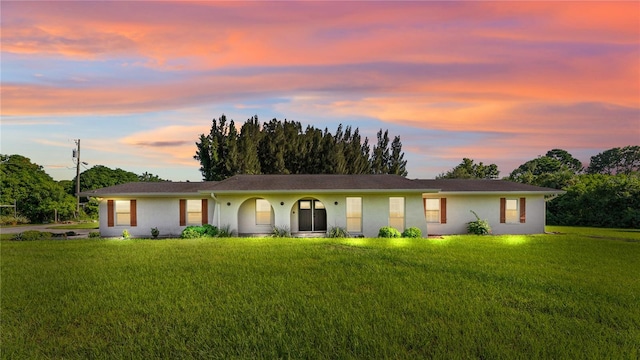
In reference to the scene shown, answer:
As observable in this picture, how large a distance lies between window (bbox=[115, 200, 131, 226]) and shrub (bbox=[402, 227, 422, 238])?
14.2 meters

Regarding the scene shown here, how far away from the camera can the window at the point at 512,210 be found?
2100 centimetres

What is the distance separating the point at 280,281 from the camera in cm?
891

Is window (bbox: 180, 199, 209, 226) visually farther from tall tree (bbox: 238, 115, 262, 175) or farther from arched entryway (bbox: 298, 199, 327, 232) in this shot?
tall tree (bbox: 238, 115, 262, 175)

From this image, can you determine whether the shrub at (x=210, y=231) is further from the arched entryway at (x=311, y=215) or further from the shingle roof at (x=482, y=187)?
the shingle roof at (x=482, y=187)

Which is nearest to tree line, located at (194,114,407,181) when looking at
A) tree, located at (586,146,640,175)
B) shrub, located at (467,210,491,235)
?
shrub, located at (467,210,491,235)

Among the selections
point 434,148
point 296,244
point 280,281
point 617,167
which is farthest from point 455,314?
point 617,167

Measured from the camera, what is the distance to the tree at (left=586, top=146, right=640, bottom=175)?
68438mm

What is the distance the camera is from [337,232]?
18.5 metres

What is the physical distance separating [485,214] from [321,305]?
16.5 metres

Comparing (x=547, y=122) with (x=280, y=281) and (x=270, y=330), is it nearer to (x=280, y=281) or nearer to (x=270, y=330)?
(x=280, y=281)

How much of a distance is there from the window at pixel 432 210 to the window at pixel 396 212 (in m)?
1.62

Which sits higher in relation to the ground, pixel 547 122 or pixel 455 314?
pixel 547 122

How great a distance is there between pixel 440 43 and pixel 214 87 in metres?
9.25

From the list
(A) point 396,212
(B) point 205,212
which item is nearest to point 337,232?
(A) point 396,212
